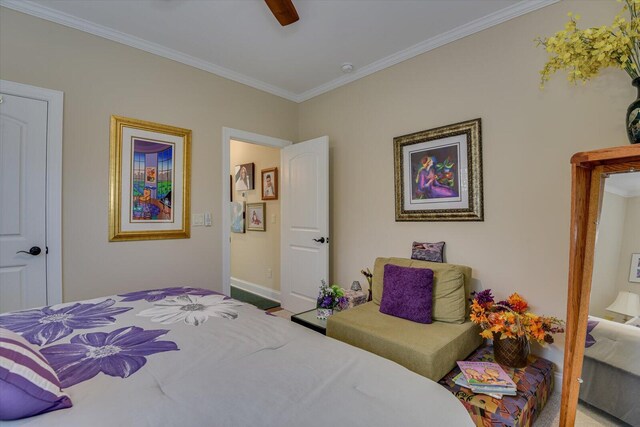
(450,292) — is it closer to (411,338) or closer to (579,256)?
(411,338)

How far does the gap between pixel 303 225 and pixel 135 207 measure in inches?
66.5

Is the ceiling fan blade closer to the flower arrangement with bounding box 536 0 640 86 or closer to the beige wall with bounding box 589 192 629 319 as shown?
the flower arrangement with bounding box 536 0 640 86

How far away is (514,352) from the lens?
1922 millimetres

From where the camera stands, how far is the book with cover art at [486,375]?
1640mm

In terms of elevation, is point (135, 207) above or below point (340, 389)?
above

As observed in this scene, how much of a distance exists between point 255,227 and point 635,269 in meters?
4.13

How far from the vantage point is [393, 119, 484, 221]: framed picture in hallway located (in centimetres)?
247

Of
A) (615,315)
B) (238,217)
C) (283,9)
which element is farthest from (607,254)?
(238,217)

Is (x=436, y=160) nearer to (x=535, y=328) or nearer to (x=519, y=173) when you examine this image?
(x=519, y=173)

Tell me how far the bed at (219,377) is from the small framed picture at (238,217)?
3.56 metres

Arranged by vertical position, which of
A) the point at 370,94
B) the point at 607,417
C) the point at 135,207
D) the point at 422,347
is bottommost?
the point at 607,417

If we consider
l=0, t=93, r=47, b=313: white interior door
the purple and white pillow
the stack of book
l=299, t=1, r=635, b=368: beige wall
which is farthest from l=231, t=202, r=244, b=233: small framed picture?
the purple and white pillow

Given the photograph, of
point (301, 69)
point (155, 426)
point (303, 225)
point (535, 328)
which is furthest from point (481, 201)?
point (155, 426)

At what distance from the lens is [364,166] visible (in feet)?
10.8
